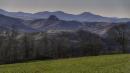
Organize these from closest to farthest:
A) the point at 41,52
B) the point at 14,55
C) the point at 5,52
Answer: the point at 14,55 → the point at 5,52 → the point at 41,52

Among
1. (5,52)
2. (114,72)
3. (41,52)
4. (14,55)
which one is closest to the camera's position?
(114,72)

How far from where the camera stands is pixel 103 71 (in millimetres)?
29344

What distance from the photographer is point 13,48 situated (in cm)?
17900

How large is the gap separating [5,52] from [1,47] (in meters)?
8.69

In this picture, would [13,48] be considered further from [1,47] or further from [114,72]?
[114,72]

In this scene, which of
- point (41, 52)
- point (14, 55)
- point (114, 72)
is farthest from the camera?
point (41, 52)

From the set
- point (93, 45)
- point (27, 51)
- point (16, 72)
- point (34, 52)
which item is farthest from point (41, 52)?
point (16, 72)

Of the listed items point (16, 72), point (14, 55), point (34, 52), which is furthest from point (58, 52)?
point (16, 72)

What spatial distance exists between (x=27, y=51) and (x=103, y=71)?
139592mm

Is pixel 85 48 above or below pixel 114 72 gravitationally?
below

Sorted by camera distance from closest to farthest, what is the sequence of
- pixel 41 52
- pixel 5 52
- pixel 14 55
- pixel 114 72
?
pixel 114 72 < pixel 14 55 < pixel 5 52 < pixel 41 52

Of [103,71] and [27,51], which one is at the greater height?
[103,71]

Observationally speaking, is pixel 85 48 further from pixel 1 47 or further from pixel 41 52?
pixel 1 47

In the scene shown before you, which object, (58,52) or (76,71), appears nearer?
(76,71)
